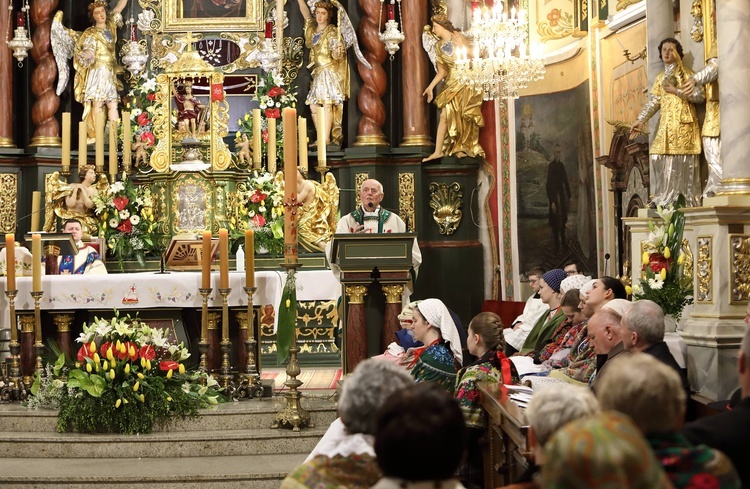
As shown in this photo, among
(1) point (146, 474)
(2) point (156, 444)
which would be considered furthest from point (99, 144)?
(1) point (146, 474)

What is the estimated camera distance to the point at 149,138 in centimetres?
1278

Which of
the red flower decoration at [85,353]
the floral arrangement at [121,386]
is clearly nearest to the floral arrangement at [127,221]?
the floral arrangement at [121,386]

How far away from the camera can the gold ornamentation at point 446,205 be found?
13.3m

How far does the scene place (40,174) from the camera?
42.7 ft

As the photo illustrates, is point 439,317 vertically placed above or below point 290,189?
below

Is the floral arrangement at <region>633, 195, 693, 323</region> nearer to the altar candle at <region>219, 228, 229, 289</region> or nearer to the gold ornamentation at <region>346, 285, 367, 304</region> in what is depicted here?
the gold ornamentation at <region>346, 285, 367, 304</region>

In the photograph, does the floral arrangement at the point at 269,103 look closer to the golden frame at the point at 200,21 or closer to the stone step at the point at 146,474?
the golden frame at the point at 200,21

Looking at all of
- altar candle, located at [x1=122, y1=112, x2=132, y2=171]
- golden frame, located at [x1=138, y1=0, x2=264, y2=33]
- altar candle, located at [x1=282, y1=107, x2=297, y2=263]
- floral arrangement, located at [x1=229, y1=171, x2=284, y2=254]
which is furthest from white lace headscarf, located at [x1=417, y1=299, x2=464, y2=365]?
golden frame, located at [x1=138, y1=0, x2=264, y2=33]

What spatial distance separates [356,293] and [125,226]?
5207 millimetres

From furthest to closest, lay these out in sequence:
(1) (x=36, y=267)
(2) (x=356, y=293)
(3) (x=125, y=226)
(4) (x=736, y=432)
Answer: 1. (3) (x=125, y=226)
2. (2) (x=356, y=293)
3. (1) (x=36, y=267)
4. (4) (x=736, y=432)

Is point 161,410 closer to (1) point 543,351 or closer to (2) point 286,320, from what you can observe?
(2) point 286,320

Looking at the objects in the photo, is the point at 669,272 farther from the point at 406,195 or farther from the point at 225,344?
the point at 406,195

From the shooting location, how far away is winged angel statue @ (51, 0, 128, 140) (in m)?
13.1

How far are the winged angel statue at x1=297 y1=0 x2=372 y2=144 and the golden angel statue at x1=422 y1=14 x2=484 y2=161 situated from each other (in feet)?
2.67
